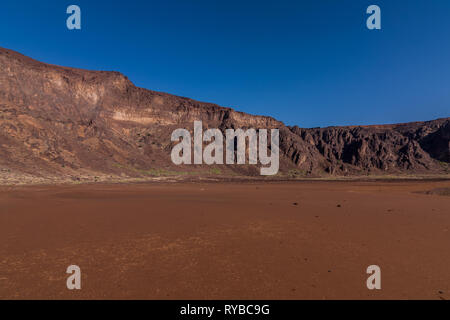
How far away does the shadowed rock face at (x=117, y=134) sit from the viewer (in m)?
46.6

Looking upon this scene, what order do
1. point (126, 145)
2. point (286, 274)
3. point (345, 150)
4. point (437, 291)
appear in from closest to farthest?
point (437, 291)
point (286, 274)
point (126, 145)
point (345, 150)

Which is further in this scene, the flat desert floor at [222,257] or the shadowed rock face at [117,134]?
the shadowed rock face at [117,134]

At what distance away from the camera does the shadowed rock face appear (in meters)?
46.6

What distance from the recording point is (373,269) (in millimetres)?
4719

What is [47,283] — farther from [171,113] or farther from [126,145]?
[171,113]

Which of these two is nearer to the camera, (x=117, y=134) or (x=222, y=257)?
(x=222, y=257)

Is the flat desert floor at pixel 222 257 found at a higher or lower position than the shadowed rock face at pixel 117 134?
lower

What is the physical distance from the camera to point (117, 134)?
7069cm

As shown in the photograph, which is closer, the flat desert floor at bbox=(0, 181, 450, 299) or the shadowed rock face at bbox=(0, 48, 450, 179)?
the flat desert floor at bbox=(0, 181, 450, 299)

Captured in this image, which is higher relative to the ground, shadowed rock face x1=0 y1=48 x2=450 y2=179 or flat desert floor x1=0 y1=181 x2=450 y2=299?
shadowed rock face x1=0 y1=48 x2=450 y2=179

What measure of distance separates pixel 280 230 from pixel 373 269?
354cm

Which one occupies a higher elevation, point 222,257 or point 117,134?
point 117,134

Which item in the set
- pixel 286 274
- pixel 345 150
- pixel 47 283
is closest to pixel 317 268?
pixel 286 274
